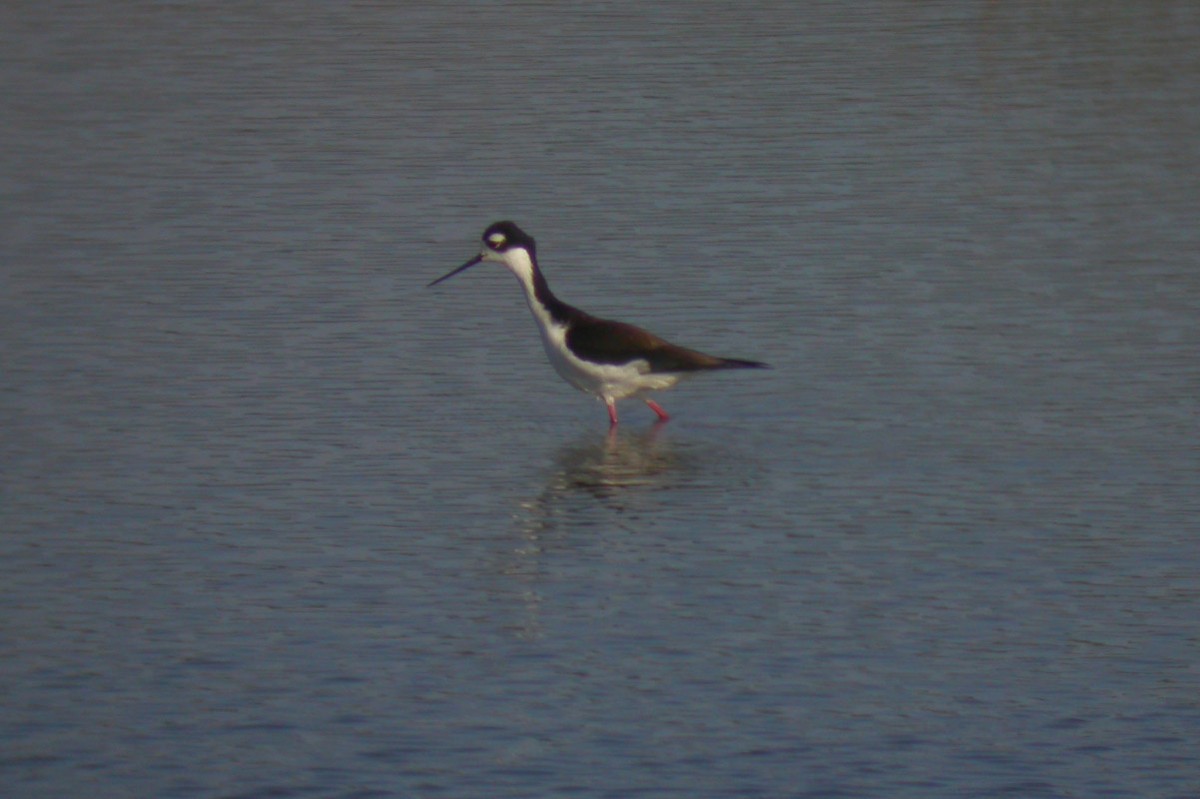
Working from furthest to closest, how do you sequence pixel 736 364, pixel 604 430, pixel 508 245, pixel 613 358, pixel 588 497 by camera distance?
pixel 508 245 → pixel 604 430 → pixel 613 358 → pixel 736 364 → pixel 588 497

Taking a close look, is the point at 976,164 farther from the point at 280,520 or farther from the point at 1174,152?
the point at 280,520

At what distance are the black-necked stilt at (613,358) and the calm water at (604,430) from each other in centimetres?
27

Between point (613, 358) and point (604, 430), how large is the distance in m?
0.45

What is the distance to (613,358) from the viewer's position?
42.6ft

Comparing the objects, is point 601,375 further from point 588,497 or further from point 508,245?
point 588,497

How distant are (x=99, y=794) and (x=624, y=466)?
4941mm

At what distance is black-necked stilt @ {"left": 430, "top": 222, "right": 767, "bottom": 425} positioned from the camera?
42.6ft

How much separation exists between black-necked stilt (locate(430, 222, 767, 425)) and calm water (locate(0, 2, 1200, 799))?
27cm

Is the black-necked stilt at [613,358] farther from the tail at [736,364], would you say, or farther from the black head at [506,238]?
the black head at [506,238]

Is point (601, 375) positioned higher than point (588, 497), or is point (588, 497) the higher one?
point (601, 375)

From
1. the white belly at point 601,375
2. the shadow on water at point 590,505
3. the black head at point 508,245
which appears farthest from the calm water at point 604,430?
the black head at point 508,245

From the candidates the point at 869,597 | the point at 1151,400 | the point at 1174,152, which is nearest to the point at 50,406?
A: the point at 869,597

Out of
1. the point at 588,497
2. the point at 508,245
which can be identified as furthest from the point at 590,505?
the point at 508,245

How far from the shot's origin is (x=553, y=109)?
21.0 m
